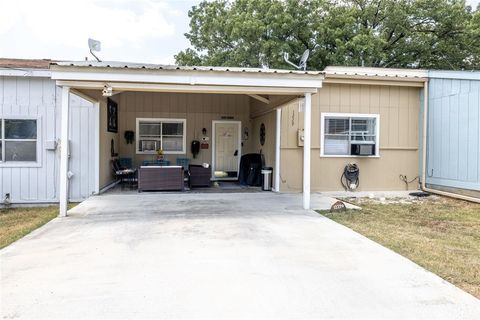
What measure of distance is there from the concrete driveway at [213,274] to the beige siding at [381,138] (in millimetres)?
3637

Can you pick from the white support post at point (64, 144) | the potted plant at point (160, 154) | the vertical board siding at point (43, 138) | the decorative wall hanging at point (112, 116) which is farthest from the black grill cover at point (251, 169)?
the white support post at point (64, 144)

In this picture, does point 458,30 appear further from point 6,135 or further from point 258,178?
point 6,135

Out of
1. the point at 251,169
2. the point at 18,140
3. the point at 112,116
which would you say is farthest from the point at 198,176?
the point at 18,140

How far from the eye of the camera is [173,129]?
11766mm

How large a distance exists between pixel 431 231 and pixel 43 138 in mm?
7918

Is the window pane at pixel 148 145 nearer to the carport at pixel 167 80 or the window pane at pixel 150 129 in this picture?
the window pane at pixel 150 129

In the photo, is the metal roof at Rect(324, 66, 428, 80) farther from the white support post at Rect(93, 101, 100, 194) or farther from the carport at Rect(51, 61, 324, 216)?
the white support post at Rect(93, 101, 100, 194)

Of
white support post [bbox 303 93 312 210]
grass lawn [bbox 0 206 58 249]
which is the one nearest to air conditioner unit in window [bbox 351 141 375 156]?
white support post [bbox 303 93 312 210]

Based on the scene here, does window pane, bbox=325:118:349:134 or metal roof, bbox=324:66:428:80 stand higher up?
metal roof, bbox=324:66:428:80

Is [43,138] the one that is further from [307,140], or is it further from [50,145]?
[307,140]

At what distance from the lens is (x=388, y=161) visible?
32.2 feet

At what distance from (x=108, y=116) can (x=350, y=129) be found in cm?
629

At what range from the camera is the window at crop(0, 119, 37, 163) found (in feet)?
26.8

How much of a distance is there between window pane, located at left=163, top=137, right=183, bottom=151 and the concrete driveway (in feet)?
19.7
